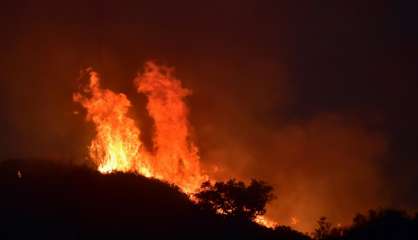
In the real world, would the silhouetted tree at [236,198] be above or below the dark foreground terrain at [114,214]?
above

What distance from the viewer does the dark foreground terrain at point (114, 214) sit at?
45.2 meters

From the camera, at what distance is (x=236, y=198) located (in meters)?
54.2

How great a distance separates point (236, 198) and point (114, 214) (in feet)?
33.2

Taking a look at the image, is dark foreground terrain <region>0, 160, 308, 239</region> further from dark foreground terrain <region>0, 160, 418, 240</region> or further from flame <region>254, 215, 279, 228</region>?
flame <region>254, 215, 279, 228</region>

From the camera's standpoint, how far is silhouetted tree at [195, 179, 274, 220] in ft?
176

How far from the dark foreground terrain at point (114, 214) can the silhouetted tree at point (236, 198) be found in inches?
59.3

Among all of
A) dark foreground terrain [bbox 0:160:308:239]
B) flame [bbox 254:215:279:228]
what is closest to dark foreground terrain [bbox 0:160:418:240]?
dark foreground terrain [bbox 0:160:308:239]

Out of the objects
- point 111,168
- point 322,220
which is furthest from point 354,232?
point 111,168

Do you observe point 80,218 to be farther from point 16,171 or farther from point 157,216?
point 16,171

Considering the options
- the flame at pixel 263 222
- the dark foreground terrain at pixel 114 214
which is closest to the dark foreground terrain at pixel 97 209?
the dark foreground terrain at pixel 114 214

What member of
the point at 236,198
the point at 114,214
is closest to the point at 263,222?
the point at 236,198

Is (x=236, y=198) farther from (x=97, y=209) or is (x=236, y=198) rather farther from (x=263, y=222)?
(x=97, y=209)

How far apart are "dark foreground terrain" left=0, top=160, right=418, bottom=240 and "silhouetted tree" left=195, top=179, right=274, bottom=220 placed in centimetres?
151

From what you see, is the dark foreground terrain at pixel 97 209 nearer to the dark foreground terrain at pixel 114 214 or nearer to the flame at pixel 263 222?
the dark foreground terrain at pixel 114 214
